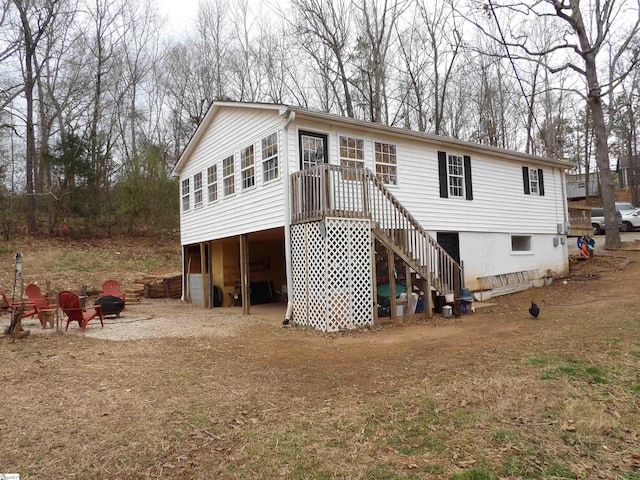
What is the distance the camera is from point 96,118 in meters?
24.5

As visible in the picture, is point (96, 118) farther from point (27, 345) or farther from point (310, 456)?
point (310, 456)

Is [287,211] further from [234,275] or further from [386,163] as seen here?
[234,275]

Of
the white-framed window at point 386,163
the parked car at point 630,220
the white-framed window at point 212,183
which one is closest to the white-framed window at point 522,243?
the white-framed window at point 386,163

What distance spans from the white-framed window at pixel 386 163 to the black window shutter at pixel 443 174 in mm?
A: 1846

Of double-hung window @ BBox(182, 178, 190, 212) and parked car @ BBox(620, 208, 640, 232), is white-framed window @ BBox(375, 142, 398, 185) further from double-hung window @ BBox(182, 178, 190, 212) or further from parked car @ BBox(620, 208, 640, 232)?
parked car @ BBox(620, 208, 640, 232)

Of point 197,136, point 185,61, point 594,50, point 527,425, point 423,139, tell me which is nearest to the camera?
point 527,425

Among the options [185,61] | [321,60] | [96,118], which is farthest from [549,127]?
[96,118]

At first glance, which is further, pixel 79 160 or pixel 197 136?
pixel 79 160

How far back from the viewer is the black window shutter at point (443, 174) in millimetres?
13344

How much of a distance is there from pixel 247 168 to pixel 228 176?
1.35 m

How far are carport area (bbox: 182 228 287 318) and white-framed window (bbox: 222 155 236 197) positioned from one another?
1952 mm

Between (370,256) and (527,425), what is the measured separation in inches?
234

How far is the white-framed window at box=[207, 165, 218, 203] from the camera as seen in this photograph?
1415 cm

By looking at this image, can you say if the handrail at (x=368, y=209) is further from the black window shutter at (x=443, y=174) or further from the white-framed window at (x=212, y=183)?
the white-framed window at (x=212, y=183)
